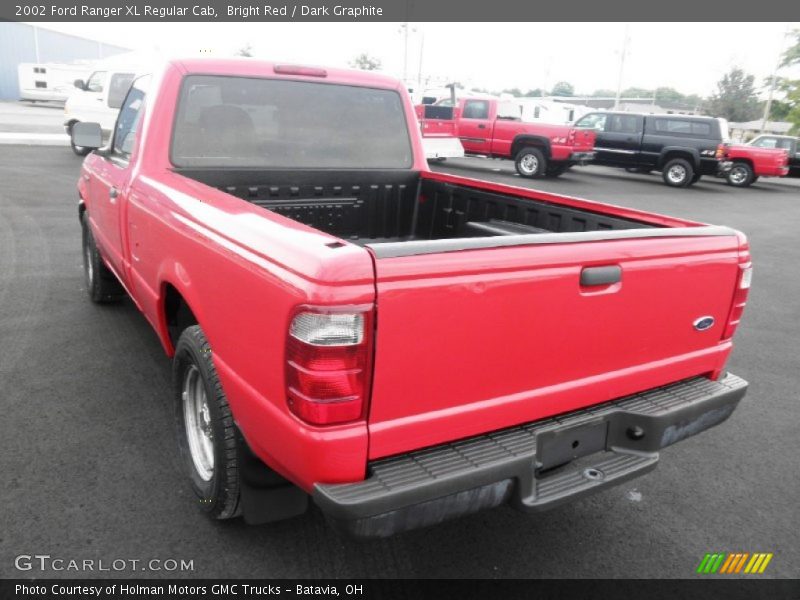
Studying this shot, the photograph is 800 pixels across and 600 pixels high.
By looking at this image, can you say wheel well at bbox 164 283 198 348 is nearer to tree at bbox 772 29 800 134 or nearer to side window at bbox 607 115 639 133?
side window at bbox 607 115 639 133

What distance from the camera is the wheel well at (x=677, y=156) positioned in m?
17.8

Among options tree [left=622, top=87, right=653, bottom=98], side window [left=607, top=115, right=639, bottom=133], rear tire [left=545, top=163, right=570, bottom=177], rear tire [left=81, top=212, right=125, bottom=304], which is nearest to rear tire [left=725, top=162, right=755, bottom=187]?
side window [left=607, top=115, right=639, bottom=133]

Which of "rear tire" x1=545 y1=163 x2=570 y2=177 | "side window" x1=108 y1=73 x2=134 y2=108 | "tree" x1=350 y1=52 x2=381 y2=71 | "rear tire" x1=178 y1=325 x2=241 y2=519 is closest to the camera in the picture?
"rear tire" x1=178 y1=325 x2=241 y2=519

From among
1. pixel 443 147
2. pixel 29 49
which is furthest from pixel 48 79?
pixel 443 147

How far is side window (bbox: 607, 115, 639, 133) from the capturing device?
1875 cm

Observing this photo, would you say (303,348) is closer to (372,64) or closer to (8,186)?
(8,186)

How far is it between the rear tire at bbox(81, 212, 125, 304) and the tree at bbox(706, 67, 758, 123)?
68.0 meters

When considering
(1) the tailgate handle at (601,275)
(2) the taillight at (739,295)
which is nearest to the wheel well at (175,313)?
(1) the tailgate handle at (601,275)

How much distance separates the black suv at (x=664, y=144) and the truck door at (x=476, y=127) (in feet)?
10.1

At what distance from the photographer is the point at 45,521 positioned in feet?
8.82

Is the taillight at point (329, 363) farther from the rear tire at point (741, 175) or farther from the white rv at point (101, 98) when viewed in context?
the rear tire at point (741, 175)

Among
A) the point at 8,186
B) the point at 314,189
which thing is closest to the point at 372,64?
the point at 8,186

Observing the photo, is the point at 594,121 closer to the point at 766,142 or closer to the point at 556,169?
the point at 556,169

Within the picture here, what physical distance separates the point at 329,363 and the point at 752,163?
20900 millimetres
